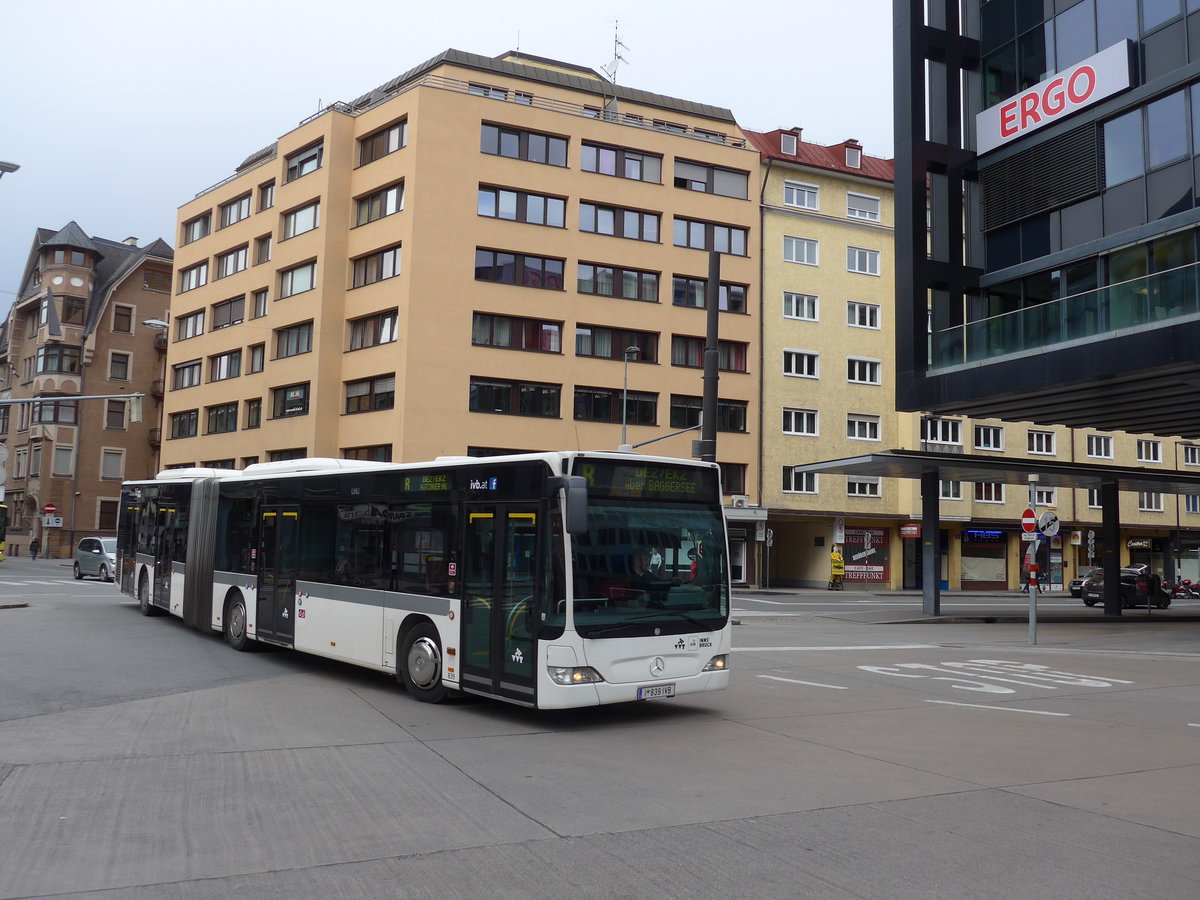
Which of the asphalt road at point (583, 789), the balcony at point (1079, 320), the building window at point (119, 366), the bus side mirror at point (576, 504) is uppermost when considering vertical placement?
the building window at point (119, 366)

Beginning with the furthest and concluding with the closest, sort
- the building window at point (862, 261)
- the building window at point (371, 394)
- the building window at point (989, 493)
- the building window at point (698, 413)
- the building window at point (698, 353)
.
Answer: the building window at point (989, 493), the building window at point (862, 261), the building window at point (698, 353), the building window at point (698, 413), the building window at point (371, 394)

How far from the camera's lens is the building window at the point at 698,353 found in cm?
4891

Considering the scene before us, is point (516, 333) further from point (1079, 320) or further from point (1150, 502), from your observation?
point (1150, 502)

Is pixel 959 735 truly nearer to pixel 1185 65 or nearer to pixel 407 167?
pixel 1185 65

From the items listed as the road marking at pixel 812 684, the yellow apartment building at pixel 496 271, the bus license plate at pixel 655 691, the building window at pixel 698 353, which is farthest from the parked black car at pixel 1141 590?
the bus license plate at pixel 655 691

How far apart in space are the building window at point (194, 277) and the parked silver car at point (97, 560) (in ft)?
74.7

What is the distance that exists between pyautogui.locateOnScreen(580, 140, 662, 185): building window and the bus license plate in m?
39.3

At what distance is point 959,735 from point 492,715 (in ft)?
15.2

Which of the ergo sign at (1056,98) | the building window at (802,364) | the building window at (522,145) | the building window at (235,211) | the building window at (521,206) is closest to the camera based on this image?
the ergo sign at (1056,98)

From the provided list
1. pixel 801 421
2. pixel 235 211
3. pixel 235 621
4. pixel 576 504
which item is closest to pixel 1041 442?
pixel 801 421

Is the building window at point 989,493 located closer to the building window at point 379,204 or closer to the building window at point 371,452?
the building window at point 371,452

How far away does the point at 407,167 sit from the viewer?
43750 mm

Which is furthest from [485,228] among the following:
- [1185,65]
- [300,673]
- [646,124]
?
A: [300,673]

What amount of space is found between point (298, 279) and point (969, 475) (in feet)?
102
